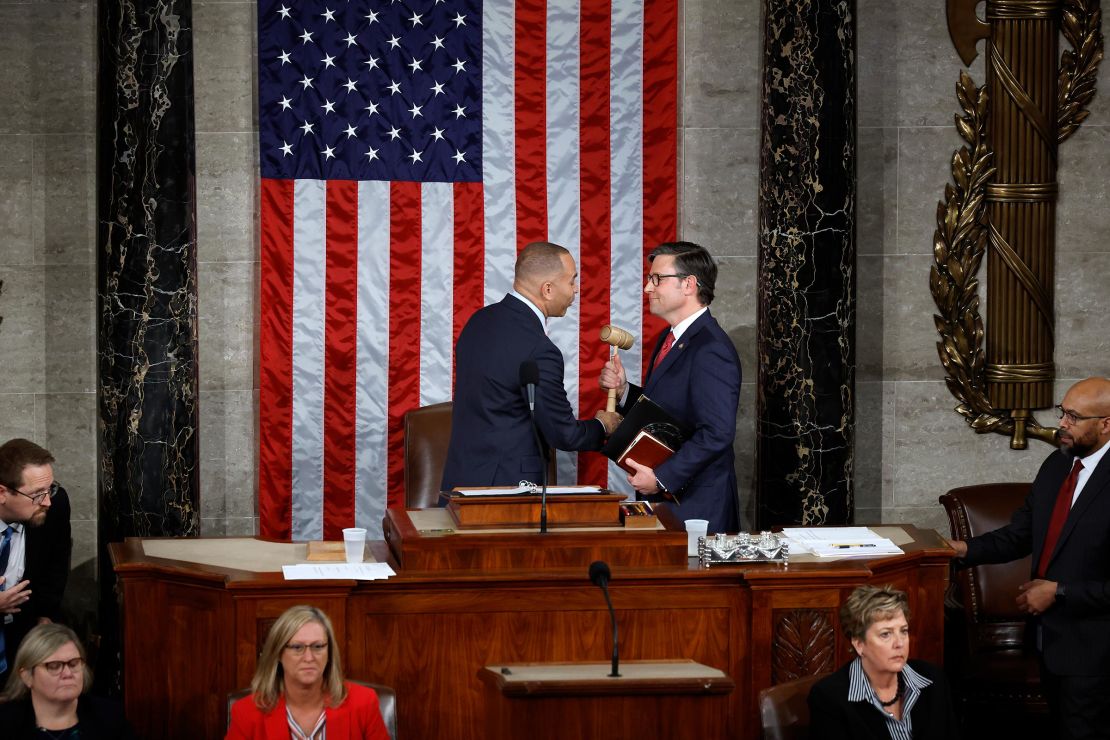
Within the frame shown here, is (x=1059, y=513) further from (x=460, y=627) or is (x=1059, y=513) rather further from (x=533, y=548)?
(x=460, y=627)

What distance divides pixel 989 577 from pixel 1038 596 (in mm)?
1528

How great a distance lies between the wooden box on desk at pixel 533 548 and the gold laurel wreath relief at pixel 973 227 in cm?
368

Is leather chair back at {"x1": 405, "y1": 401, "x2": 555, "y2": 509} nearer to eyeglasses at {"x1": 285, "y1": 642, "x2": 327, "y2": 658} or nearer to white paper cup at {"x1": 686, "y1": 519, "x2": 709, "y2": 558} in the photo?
white paper cup at {"x1": 686, "y1": 519, "x2": 709, "y2": 558}

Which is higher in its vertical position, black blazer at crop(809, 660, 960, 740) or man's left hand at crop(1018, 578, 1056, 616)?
man's left hand at crop(1018, 578, 1056, 616)

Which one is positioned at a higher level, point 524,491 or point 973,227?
point 973,227

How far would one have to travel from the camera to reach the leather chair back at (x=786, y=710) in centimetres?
436

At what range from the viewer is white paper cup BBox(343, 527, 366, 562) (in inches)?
200

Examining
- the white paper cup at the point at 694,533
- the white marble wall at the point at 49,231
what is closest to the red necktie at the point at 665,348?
the white paper cup at the point at 694,533

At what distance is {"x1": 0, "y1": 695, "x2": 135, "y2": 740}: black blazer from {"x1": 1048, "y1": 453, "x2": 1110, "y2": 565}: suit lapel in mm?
3453

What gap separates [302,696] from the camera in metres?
4.35

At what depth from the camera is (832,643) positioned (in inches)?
199

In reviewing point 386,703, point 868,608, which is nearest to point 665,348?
point 868,608

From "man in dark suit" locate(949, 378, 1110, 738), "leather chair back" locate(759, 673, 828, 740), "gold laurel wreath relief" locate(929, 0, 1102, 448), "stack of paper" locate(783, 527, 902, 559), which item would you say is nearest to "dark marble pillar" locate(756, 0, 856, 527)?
"gold laurel wreath relief" locate(929, 0, 1102, 448)

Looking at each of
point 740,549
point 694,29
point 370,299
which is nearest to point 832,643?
point 740,549
